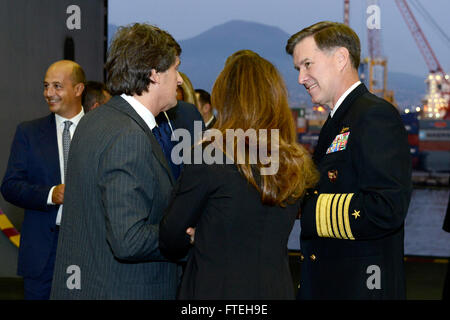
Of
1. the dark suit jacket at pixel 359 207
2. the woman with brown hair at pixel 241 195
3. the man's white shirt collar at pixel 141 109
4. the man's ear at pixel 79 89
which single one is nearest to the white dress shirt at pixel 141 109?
the man's white shirt collar at pixel 141 109

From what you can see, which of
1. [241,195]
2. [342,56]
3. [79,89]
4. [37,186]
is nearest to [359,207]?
[241,195]

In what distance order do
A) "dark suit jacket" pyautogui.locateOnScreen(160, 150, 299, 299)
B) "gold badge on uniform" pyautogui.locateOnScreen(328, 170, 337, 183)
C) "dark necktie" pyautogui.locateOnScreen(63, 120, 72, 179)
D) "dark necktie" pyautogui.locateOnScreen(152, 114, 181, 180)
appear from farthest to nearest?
"dark necktie" pyautogui.locateOnScreen(63, 120, 72, 179) → "dark necktie" pyautogui.locateOnScreen(152, 114, 181, 180) → "gold badge on uniform" pyautogui.locateOnScreen(328, 170, 337, 183) → "dark suit jacket" pyautogui.locateOnScreen(160, 150, 299, 299)

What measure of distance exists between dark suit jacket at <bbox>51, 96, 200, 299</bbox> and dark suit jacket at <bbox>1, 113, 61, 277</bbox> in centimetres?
98

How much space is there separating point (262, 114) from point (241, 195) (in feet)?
0.71

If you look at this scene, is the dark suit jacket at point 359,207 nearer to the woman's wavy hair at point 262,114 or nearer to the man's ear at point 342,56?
the man's ear at point 342,56

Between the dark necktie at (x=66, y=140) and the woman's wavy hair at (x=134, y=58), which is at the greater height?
the woman's wavy hair at (x=134, y=58)

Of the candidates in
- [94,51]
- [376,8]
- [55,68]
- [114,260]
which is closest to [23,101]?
[94,51]

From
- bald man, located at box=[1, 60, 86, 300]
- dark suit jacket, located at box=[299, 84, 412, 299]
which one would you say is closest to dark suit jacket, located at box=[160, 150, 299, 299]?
dark suit jacket, located at box=[299, 84, 412, 299]

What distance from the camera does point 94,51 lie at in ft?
16.7

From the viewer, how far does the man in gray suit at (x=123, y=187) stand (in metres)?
1.42

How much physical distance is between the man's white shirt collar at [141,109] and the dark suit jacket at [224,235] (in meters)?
0.27

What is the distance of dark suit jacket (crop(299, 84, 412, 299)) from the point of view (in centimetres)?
157

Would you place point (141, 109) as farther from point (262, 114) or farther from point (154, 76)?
point (262, 114)

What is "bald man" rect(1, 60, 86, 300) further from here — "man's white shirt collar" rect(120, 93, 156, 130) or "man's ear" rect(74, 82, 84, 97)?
"man's white shirt collar" rect(120, 93, 156, 130)
